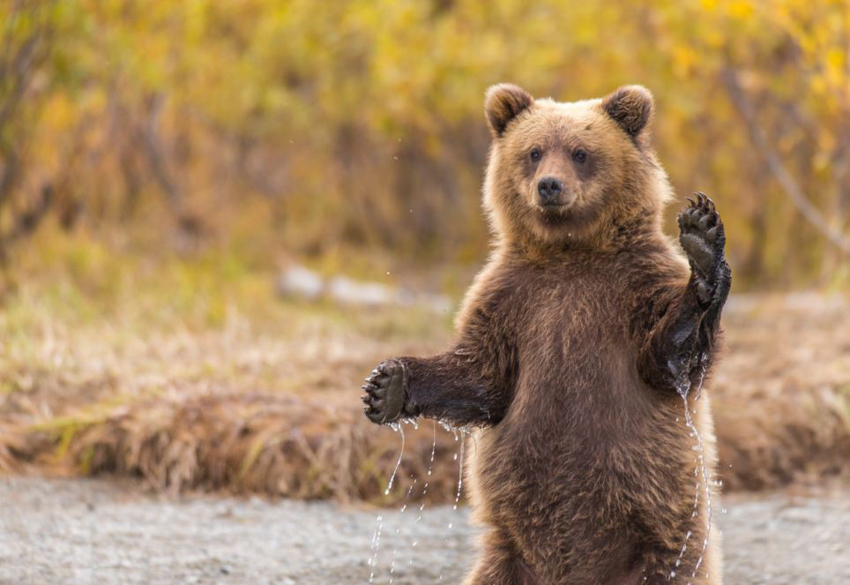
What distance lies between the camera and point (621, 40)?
10492 millimetres

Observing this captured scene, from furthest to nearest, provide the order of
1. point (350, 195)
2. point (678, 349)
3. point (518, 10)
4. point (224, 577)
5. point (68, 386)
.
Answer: point (350, 195)
point (518, 10)
point (68, 386)
point (224, 577)
point (678, 349)

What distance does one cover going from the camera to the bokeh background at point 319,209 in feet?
17.5

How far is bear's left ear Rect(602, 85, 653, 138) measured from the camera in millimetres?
3412

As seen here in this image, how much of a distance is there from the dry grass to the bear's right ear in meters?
1.97

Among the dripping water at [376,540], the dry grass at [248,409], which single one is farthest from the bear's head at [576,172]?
the dry grass at [248,409]

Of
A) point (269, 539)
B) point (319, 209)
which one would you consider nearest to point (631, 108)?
point (269, 539)

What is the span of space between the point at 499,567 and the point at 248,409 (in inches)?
90.9

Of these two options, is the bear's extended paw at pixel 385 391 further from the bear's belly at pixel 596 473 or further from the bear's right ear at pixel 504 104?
the bear's right ear at pixel 504 104

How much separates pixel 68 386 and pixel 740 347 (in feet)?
14.4

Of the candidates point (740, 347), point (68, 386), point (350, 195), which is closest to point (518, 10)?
point (350, 195)

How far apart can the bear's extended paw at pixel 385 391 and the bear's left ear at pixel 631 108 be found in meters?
0.99

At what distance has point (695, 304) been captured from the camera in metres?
2.99

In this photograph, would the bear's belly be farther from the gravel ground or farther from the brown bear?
the gravel ground

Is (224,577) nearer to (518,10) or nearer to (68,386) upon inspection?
(68,386)
